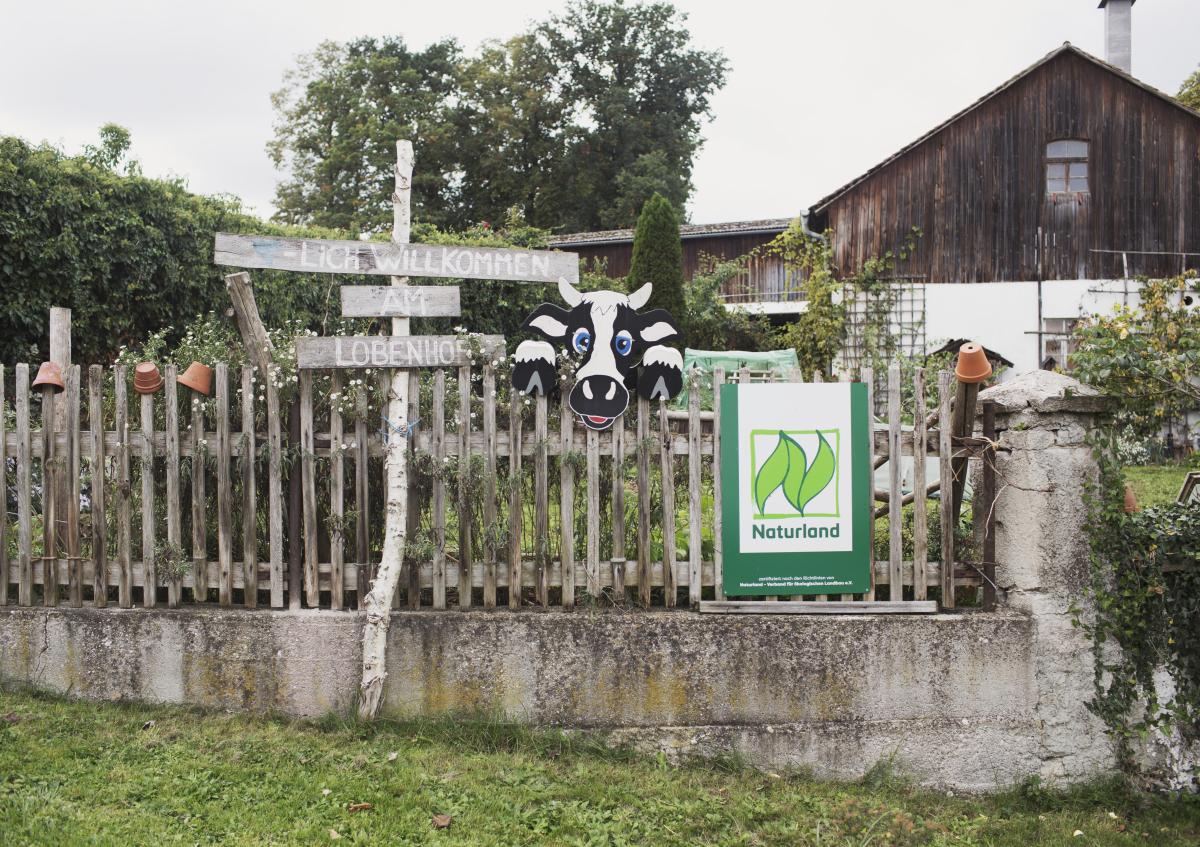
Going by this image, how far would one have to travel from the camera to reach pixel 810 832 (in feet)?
12.9

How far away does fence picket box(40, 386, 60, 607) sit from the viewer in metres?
4.96

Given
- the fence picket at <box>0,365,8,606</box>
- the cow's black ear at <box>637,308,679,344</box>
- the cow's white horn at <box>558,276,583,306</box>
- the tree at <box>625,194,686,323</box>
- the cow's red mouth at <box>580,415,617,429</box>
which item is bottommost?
the fence picket at <box>0,365,8,606</box>

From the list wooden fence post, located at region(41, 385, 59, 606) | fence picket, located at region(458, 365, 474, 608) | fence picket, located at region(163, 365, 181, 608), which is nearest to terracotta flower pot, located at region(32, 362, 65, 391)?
wooden fence post, located at region(41, 385, 59, 606)

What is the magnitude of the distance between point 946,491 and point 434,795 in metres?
2.82

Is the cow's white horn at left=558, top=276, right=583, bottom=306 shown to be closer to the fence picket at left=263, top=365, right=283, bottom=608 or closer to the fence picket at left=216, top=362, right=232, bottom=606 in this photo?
the fence picket at left=263, top=365, right=283, bottom=608

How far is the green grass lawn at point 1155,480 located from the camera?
391 inches

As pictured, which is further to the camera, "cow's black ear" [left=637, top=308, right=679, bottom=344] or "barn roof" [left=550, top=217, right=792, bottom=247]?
"barn roof" [left=550, top=217, right=792, bottom=247]

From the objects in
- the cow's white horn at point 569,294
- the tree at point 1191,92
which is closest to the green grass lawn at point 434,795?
the cow's white horn at point 569,294

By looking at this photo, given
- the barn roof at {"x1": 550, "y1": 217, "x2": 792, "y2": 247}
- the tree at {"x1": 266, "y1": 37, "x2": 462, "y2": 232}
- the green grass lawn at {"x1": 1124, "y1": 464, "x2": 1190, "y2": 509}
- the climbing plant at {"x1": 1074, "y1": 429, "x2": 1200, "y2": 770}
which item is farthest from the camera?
the tree at {"x1": 266, "y1": 37, "x2": 462, "y2": 232}

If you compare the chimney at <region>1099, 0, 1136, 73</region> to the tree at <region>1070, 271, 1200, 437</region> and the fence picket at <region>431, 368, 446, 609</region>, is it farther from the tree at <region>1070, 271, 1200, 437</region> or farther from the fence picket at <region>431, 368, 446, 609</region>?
the fence picket at <region>431, 368, 446, 609</region>

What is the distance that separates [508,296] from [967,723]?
11.4m

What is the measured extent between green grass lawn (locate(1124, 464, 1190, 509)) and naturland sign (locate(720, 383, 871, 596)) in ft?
19.1

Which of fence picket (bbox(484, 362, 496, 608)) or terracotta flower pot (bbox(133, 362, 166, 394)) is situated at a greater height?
terracotta flower pot (bbox(133, 362, 166, 394))

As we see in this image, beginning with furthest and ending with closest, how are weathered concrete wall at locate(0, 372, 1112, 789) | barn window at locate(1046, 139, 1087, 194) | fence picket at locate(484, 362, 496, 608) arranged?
1. barn window at locate(1046, 139, 1087, 194)
2. fence picket at locate(484, 362, 496, 608)
3. weathered concrete wall at locate(0, 372, 1112, 789)
